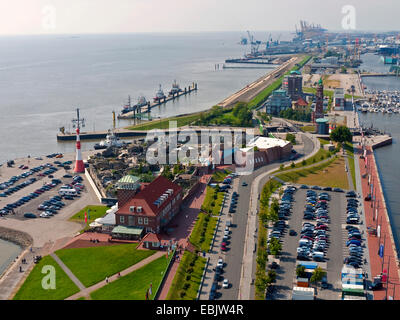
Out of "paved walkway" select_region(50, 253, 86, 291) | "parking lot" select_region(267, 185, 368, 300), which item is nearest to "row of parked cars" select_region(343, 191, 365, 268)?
"parking lot" select_region(267, 185, 368, 300)

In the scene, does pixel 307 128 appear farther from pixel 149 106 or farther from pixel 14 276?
pixel 14 276

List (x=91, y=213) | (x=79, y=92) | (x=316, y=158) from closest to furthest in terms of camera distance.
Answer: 1. (x=91, y=213)
2. (x=316, y=158)
3. (x=79, y=92)

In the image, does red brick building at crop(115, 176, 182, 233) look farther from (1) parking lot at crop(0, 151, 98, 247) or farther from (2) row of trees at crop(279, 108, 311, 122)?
(2) row of trees at crop(279, 108, 311, 122)

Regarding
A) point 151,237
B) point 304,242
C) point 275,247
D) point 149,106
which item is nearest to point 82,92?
point 149,106

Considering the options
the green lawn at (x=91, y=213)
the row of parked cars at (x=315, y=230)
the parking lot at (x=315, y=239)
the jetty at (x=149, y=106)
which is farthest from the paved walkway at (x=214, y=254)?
the jetty at (x=149, y=106)

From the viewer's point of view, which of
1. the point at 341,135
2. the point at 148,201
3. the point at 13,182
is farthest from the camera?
the point at 341,135

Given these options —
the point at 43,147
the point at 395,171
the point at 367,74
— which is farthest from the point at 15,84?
the point at 395,171

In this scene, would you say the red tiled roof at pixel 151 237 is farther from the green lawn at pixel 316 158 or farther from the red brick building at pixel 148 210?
the green lawn at pixel 316 158

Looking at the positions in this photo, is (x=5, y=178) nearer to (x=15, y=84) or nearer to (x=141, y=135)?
(x=141, y=135)
